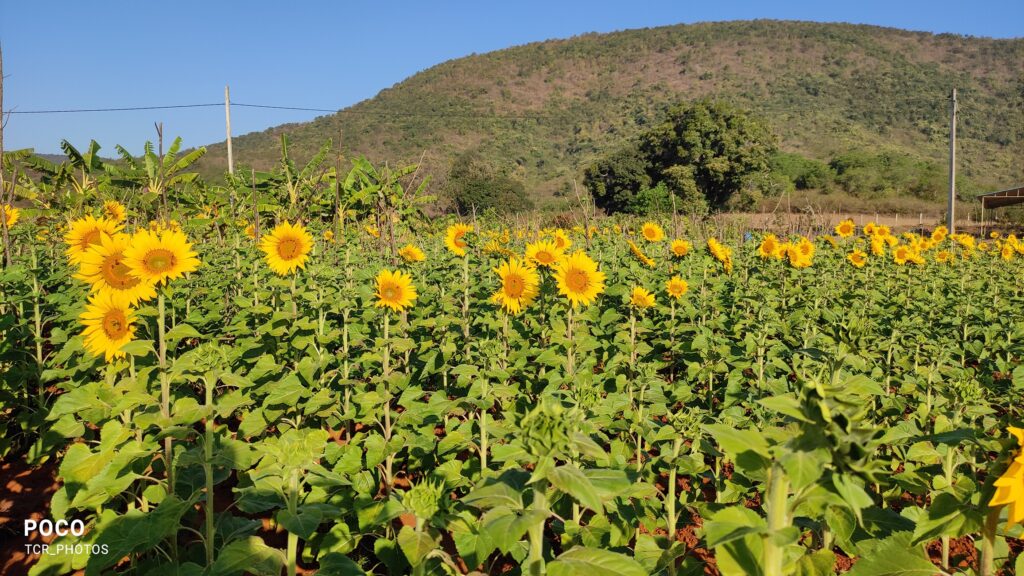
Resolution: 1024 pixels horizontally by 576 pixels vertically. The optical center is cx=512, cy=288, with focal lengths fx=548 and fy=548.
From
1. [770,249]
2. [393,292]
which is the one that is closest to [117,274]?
[393,292]

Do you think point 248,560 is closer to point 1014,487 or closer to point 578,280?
point 1014,487

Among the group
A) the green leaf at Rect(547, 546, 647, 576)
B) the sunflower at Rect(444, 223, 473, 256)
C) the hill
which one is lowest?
the green leaf at Rect(547, 546, 647, 576)

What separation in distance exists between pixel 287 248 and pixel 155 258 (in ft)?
4.03

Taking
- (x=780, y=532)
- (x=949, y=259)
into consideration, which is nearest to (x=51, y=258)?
(x=780, y=532)

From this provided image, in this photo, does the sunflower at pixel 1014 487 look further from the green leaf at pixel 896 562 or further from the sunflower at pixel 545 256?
the sunflower at pixel 545 256

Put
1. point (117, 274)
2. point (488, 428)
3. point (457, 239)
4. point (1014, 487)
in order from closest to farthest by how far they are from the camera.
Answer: point (1014, 487) → point (488, 428) → point (117, 274) → point (457, 239)

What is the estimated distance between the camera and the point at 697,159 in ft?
113

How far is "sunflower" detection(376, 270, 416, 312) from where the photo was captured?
3.48 m

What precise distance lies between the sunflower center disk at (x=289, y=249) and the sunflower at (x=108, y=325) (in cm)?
125

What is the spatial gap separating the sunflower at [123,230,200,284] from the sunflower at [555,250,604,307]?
2.36 meters

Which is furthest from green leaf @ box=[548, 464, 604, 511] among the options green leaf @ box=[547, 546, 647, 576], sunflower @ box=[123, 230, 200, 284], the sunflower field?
sunflower @ box=[123, 230, 200, 284]

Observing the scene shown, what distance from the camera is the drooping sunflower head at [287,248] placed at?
3.82 metres

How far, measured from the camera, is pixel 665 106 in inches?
3086

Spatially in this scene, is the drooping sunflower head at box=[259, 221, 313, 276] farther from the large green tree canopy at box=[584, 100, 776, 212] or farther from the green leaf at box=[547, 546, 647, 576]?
the large green tree canopy at box=[584, 100, 776, 212]
